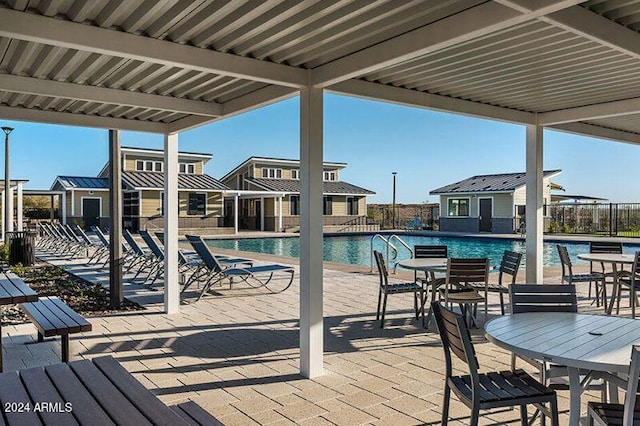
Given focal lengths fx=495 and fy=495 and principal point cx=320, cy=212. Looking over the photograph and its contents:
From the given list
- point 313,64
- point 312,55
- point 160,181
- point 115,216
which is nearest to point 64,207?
point 160,181

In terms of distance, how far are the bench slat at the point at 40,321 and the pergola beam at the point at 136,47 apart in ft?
6.72

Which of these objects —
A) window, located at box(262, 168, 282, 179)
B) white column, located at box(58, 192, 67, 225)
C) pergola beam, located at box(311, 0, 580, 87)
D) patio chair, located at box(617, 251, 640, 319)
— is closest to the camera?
pergola beam, located at box(311, 0, 580, 87)

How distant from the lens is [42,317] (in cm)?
412

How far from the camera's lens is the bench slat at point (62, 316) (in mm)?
3732

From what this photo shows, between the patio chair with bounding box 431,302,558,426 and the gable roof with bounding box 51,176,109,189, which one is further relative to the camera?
the gable roof with bounding box 51,176,109,189

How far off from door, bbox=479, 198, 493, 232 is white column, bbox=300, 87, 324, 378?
23919 mm

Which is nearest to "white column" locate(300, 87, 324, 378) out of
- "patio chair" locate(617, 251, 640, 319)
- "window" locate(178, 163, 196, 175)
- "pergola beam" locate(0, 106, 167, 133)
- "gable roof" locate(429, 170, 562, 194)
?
"pergola beam" locate(0, 106, 167, 133)

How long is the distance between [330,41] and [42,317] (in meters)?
3.23

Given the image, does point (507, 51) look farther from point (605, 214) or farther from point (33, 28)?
point (605, 214)

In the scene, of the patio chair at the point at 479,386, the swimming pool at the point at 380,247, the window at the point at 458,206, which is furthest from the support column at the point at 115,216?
the window at the point at 458,206

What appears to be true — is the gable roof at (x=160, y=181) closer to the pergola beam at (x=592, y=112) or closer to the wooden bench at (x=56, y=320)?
the wooden bench at (x=56, y=320)

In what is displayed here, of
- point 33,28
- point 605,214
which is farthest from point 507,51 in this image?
point 605,214

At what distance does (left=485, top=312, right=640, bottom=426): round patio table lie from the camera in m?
2.27

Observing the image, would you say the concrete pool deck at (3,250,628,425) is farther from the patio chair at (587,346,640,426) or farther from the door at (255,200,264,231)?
the door at (255,200,264,231)
